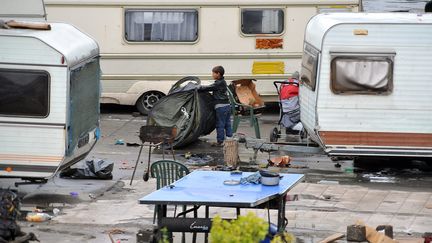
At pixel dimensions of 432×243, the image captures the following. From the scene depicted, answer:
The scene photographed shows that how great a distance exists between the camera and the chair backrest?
14242 millimetres

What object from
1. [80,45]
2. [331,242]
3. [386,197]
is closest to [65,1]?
[80,45]

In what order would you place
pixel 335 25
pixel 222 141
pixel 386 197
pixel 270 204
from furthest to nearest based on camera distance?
pixel 222 141
pixel 335 25
pixel 386 197
pixel 270 204

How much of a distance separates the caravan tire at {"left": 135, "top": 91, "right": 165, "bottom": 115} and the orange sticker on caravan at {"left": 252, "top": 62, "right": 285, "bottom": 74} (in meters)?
2.24

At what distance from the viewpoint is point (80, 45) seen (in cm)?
1638

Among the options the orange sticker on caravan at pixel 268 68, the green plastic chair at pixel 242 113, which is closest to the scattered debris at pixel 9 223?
the green plastic chair at pixel 242 113

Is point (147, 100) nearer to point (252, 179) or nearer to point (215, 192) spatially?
point (252, 179)

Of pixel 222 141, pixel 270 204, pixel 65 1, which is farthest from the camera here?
pixel 65 1

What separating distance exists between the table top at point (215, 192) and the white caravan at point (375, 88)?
15.5ft

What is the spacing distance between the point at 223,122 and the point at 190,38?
366 centimetres

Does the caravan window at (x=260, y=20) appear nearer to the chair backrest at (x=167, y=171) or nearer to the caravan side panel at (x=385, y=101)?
the caravan side panel at (x=385, y=101)

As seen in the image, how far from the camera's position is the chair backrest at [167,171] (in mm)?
14242

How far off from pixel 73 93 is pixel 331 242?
4.84 m

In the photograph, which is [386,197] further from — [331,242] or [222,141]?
[222,141]

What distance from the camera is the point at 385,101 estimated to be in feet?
58.8
